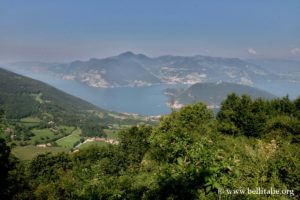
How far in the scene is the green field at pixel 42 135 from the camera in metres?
93.6

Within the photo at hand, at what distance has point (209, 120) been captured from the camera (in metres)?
26.9

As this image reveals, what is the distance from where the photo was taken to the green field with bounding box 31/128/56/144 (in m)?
93.6

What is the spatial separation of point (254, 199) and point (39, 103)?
167263 millimetres

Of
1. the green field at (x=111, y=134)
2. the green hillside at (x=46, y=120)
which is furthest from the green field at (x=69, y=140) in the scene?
the green field at (x=111, y=134)

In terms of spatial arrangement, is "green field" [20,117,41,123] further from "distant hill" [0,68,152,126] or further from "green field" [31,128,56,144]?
"green field" [31,128,56,144]

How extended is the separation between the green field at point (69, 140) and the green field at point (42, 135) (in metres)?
4.66

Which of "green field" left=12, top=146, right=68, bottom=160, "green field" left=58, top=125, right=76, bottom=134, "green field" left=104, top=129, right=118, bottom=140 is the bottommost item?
"green field" left=12, top=146, right=68, bottom=160

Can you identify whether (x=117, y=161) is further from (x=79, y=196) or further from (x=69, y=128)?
(x=69, y=128)

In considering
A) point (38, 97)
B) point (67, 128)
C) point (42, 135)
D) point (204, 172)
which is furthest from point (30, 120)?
point (204, 172)

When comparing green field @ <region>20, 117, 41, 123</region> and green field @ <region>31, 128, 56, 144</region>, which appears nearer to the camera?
green field @ <region>31, 128, 56, 144</region>

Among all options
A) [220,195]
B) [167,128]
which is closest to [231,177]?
[220,195]

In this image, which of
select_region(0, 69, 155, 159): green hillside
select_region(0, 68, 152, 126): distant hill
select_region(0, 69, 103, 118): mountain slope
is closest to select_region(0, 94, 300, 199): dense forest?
select_region(0, 69, 155, 159): green hillside

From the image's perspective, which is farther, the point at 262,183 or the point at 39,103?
the point at 39,103

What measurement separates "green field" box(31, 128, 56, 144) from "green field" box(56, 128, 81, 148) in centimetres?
466
